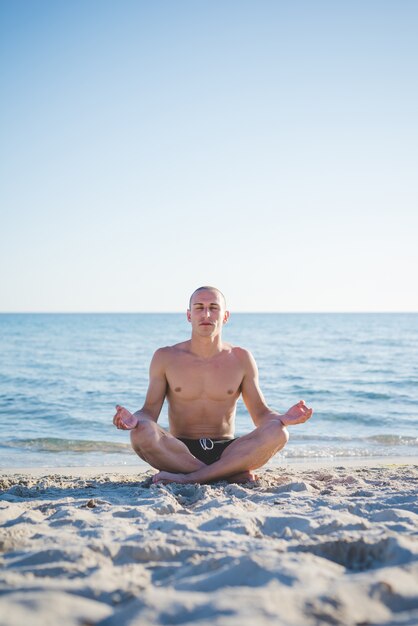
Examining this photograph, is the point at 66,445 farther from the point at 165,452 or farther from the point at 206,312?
the point at 206,312

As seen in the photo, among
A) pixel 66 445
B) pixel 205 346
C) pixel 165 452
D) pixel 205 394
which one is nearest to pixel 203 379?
pixel 205 394

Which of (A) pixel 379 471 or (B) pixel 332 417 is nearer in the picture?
(A) pixel 379 471

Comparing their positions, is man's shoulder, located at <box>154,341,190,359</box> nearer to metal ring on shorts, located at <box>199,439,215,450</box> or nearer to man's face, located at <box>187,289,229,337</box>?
man's face, located at <box>187,289,229,337</box>

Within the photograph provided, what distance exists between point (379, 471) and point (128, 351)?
75.5ft

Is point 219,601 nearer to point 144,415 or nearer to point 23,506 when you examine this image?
point 23,506

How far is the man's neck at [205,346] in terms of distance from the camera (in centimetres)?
512

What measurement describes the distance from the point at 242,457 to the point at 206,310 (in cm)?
129

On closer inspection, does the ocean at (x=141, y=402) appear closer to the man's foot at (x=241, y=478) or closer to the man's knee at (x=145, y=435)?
the man's foot at (x=241, y=478)

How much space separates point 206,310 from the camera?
499 cm

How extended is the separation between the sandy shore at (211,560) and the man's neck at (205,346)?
1422 mm

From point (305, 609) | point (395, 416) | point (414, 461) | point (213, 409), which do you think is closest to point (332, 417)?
point (395, 416)

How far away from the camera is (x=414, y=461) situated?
6.84m

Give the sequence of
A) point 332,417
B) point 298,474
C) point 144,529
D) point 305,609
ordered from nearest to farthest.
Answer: point 305,609
point 144,529
point 298,474
point 332,417

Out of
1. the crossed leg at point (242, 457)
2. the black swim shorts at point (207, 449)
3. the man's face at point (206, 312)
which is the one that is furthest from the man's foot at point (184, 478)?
the man's face at point (206, 312)
